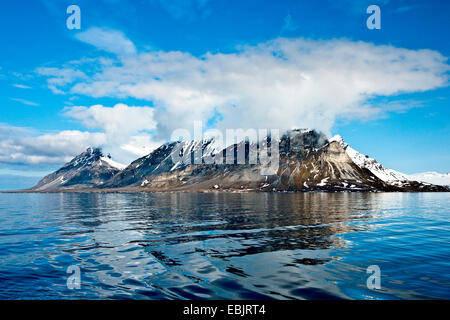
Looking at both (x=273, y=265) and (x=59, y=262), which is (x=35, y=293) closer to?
(x=59, y=262)

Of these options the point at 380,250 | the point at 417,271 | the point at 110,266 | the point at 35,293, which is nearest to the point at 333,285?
the point at 417,271

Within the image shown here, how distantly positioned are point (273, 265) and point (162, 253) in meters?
11.6

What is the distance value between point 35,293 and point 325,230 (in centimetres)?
4000

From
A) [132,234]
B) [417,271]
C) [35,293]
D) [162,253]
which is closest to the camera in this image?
[35,293]

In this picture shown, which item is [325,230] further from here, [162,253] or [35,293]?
[35,293]

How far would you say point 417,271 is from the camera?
2452 cm

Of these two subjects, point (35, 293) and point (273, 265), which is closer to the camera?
point (35, 293)

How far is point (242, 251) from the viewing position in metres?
32.1
